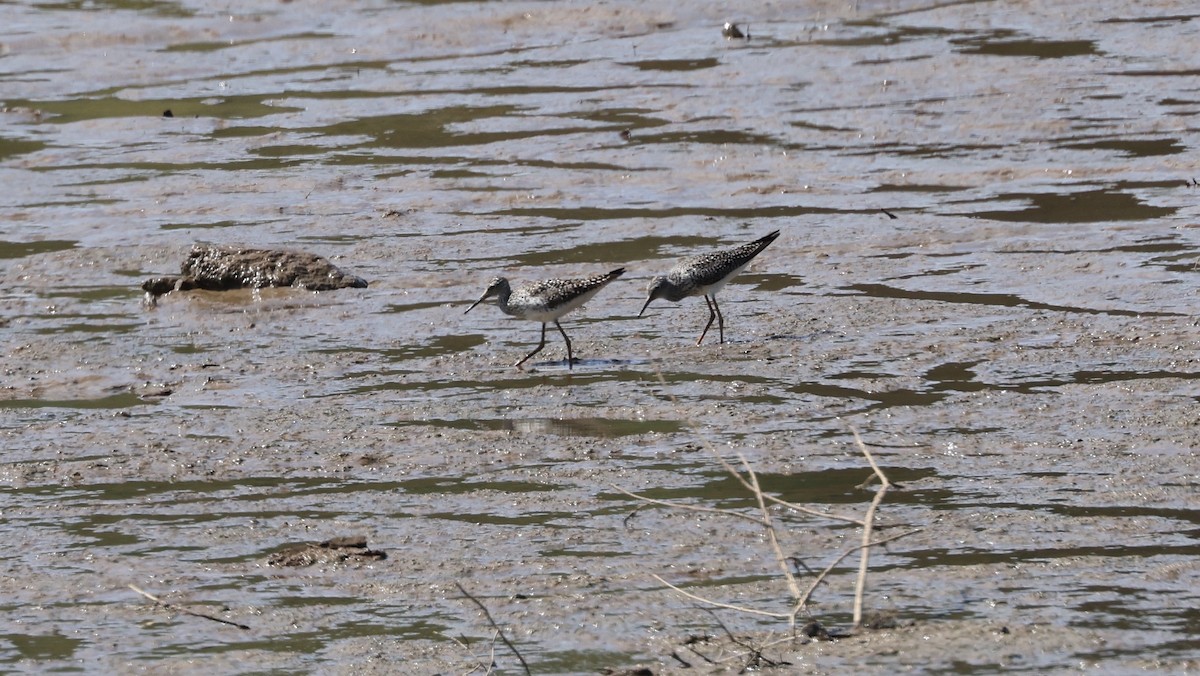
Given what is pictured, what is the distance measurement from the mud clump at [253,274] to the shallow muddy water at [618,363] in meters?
0.09

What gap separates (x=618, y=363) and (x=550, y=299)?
0.57 m

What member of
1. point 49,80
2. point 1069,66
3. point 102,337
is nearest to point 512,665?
point 102,337

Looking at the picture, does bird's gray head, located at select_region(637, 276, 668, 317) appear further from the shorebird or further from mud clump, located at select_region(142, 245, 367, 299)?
the shorebird

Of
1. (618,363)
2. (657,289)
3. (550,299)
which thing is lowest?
(618,363)

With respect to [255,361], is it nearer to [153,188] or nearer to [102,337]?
[102,337]

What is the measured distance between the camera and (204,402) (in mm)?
9367

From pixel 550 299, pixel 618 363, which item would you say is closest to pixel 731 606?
pixel 618 363

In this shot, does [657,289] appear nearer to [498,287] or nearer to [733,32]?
[498,287]

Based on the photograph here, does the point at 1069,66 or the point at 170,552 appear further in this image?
the point at 1069,66

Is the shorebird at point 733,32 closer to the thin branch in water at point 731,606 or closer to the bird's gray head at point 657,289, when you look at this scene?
the bird's gray head at point 657,289

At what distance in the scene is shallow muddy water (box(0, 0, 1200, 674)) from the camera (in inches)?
248

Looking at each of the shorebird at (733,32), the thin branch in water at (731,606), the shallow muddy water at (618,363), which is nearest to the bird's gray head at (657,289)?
the shallow muddy water at (618,363)

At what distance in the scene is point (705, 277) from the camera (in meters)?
10.6

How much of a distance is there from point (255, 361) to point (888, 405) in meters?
3.70
